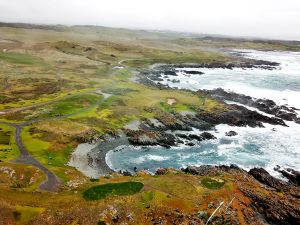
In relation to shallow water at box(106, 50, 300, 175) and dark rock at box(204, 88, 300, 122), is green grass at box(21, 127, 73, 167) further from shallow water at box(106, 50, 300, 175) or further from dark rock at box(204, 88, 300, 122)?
dark rock at box(204, 88, 300, 122)

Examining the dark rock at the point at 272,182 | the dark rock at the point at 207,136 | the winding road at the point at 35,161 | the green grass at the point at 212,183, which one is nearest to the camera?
the green grass at the point at 212,183

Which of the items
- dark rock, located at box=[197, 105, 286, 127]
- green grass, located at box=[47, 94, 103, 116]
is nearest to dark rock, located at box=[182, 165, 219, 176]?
dark rock, located at box=[197, 105, 286, 127]

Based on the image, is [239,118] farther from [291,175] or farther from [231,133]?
[291,175]

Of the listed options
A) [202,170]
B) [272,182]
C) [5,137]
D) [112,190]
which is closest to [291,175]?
[272,182]

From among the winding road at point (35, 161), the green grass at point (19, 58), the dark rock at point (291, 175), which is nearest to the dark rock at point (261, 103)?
the dark rock at point (291, 175)

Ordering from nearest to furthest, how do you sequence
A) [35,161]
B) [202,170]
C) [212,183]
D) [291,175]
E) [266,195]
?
[266,195] < [212,183] < [35,161] < [202,170] < [291,175]

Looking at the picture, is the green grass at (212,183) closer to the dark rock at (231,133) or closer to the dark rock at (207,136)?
the dark rock at (207,136)

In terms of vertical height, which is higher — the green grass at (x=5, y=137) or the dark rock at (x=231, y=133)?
the green grass at (x=5, y=137)
